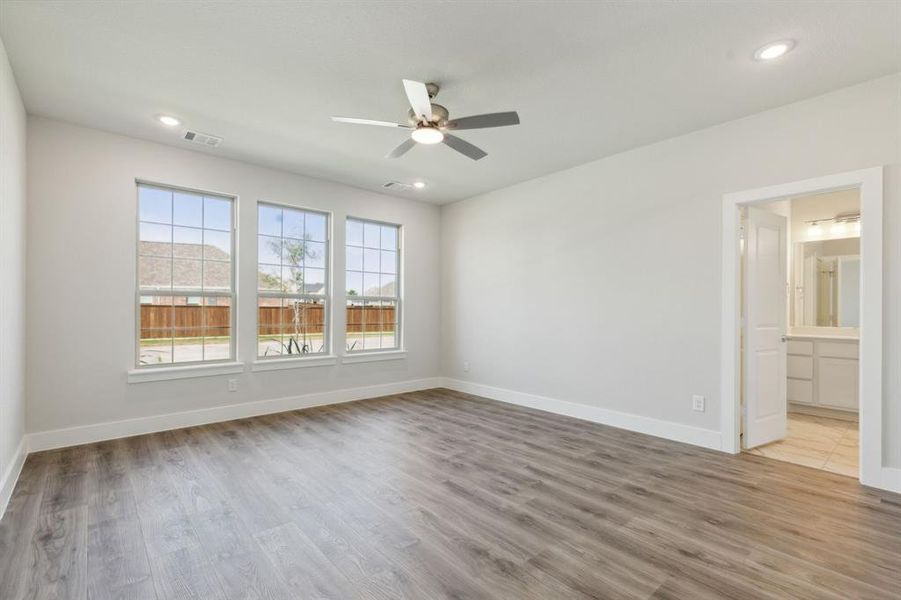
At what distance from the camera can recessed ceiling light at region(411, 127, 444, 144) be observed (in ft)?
9.75

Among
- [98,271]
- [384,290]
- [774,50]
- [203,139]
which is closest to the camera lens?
[774,50]

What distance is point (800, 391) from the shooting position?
5047 mm

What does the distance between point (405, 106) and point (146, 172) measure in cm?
278

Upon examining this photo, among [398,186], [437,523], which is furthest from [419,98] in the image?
[398,186]

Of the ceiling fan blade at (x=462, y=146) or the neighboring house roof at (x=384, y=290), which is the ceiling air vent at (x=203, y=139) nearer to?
the ceiling fan blade at (x=462, y=146)

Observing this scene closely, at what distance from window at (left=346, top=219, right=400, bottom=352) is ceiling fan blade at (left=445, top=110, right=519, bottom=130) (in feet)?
10.2

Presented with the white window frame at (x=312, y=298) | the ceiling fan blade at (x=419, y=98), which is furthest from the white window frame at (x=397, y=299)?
the ceiling fan blade at (x=419, y=98)

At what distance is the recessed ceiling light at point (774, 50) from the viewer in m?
2.50

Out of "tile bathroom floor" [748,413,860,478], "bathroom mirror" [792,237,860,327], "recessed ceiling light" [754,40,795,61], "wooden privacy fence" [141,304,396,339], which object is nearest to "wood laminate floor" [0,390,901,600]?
"tile bathroom floor" [748,413,860,478]

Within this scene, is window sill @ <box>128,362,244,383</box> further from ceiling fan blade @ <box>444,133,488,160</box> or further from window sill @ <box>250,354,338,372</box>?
ceiling fan blade @ <box>444,133,488,160</box>

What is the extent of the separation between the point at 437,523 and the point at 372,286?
3976 mm

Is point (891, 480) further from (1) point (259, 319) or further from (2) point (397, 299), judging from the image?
(1) point (259, 319)

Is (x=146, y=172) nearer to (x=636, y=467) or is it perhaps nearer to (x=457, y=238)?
(x=457, y=238)

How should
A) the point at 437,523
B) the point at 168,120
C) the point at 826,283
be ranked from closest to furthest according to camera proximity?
the point at 437,523 → the point at 168,120 → the point at 826,283
